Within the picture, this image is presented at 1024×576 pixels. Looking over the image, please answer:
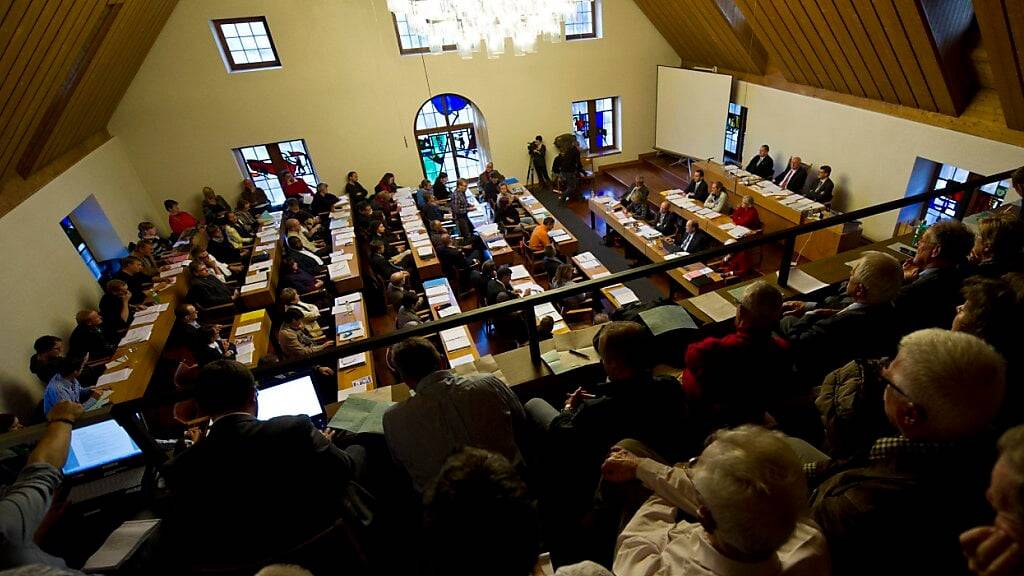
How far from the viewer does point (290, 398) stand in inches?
93.4

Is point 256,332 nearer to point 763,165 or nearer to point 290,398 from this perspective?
point 290,398

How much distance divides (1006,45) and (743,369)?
17.7 feet

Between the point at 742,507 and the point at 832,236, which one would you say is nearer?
the point at 742,507

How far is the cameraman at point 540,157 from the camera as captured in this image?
1124 centimetres

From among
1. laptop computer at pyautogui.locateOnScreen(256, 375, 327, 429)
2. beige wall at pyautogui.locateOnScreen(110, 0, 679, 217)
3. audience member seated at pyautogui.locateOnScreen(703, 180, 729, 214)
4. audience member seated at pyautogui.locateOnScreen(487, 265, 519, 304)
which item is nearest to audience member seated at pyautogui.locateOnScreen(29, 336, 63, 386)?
laptop computer at pyautogui.locateOnScreen(256, 375, 327, 429)

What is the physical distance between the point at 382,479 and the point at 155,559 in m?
0.75

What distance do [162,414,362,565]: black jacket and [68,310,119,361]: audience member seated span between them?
17.8ft

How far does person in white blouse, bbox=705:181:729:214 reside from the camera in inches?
315

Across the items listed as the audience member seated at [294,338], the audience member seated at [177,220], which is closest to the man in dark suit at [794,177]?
the audience member seated at [294,338]

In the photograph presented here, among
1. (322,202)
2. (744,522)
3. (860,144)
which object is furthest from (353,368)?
(860,144)

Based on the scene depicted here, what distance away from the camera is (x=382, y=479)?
1950 millimetres

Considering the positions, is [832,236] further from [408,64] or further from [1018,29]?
[408,64]

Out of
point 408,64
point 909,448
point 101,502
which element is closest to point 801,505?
point 909,448

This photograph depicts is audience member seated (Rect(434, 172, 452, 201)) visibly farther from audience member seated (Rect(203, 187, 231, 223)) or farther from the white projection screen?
the white projection screen
